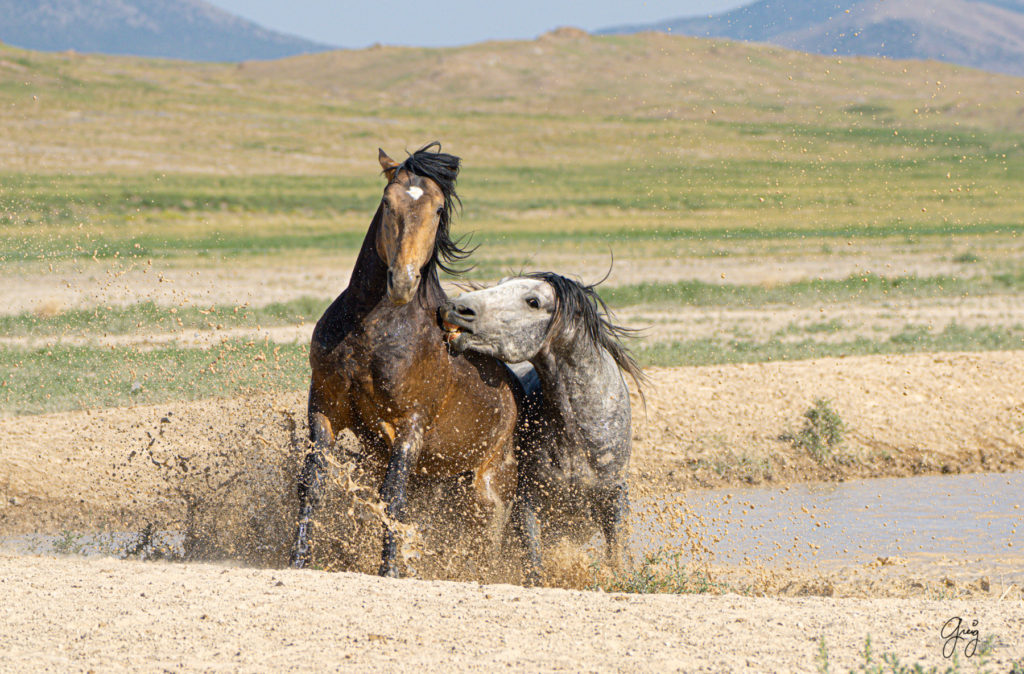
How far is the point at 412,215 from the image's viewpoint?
15.9ft

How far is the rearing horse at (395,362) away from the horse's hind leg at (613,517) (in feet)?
2.72

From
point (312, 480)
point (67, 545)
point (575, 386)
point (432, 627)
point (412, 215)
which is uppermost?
point (412, 215)

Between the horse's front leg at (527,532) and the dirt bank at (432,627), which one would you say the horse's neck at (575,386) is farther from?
the dirt bank at (432,627)

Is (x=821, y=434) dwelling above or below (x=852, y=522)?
above

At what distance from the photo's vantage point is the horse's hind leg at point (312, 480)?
16.6ft

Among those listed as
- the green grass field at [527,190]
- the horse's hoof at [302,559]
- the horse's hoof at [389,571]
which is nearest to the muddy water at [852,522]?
the horse's hoof at [389,571]

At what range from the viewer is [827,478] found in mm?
8555

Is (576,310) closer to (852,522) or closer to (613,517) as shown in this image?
(613,517)

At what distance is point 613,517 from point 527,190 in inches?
1696

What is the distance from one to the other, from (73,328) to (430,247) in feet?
32.7

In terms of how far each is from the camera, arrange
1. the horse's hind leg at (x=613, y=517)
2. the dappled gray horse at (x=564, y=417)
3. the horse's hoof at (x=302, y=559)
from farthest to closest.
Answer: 1. the horse's hind leg at (x=613, y=517)
2. the dappled gray horse at (x=564, y=417)
3. the horse's hoof at (x=302, y=559)

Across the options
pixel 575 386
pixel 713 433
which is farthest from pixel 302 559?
pixel 713 433

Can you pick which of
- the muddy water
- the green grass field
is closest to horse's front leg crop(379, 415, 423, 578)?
the green grass field

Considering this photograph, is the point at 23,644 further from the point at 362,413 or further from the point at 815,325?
the point at 815,325
